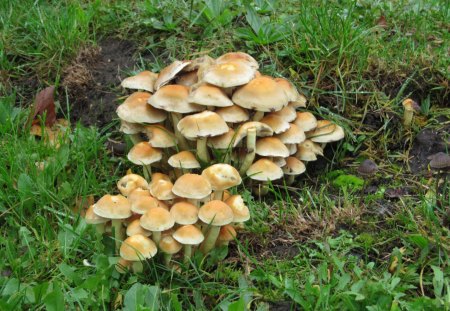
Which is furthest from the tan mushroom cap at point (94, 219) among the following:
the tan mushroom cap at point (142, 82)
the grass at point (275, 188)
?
the tan mushroom cap at point (142, 82)

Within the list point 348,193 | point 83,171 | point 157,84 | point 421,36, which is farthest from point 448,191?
point 83,171

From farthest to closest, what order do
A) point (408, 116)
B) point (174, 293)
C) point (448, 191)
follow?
point (408, 116) → point (448, 191) → point (174, 293)

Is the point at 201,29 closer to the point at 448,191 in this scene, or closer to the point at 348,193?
the point at 348,193

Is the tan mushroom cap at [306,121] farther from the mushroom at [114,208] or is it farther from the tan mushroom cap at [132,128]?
the mushroom at [114,208]

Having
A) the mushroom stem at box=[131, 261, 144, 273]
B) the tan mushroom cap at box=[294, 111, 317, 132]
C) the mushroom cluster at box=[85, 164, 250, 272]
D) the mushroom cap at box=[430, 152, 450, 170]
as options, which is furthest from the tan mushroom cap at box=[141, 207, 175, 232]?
the mushroom cap at box=[430, 152, 450, 170]

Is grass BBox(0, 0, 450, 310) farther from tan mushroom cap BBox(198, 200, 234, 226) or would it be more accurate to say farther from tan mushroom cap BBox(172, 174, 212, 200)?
tan mushroom cap BBox(172, 174, 212, 200)

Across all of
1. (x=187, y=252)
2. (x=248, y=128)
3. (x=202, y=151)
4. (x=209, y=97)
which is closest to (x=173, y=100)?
(x=209, y=97)
